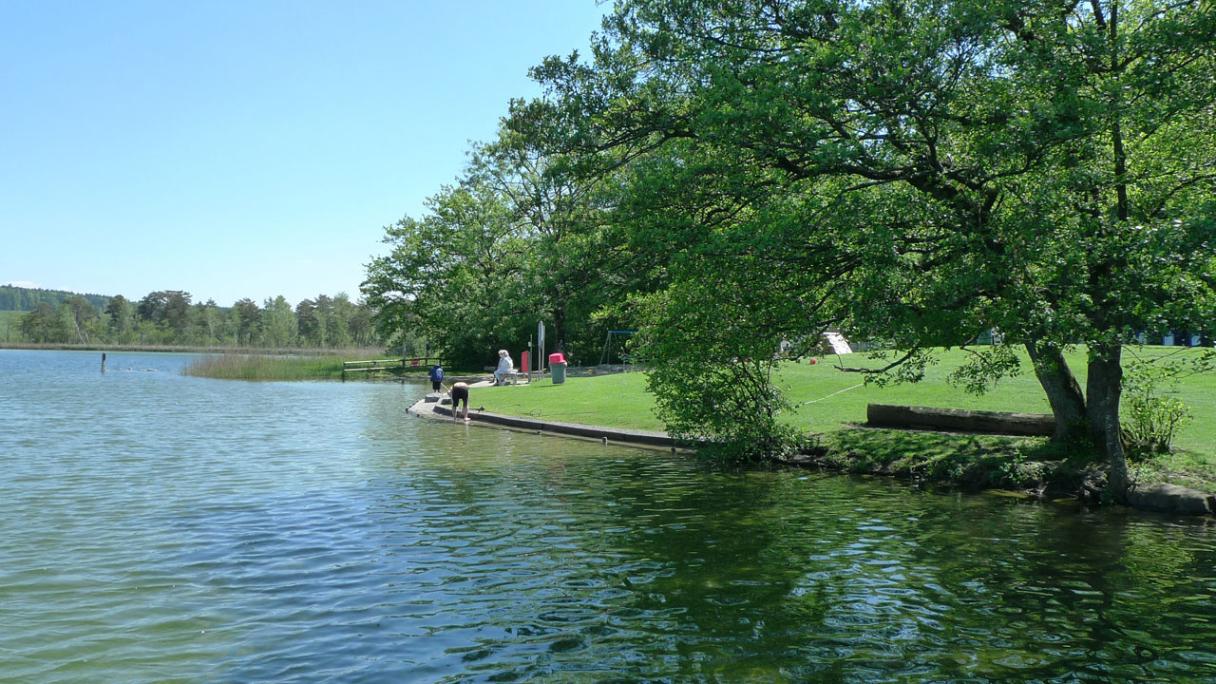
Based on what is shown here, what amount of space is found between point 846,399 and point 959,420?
5.30 m

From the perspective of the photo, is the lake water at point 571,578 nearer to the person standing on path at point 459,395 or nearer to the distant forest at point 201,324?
the person standing on path at point 459,395

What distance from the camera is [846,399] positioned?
24.2 metres

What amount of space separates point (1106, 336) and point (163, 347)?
161 meters

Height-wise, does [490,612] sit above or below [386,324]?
below

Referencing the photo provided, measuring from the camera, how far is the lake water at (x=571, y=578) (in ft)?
24.0

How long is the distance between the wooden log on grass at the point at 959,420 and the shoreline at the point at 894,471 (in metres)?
2.20

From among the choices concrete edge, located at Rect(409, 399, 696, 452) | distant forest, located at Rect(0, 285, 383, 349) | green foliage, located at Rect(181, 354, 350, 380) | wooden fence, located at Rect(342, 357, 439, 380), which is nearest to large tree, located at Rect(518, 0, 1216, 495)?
concrete edge, located at Rect(409, 399, 696, 452)

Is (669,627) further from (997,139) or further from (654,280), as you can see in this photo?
(654,280)

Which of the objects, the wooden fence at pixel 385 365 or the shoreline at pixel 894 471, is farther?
the wooden fence at pixel 385 365

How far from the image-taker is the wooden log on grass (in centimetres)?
1794

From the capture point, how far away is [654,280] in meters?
18.8

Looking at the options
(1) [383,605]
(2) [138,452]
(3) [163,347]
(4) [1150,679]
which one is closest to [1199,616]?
(4) [1150,679]

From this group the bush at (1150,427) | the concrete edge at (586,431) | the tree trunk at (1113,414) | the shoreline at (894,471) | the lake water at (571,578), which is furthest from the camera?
the concrete edge at (586,431)

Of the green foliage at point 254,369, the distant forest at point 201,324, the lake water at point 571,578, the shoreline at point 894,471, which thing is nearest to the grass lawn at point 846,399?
the shoreline at point 894,471
